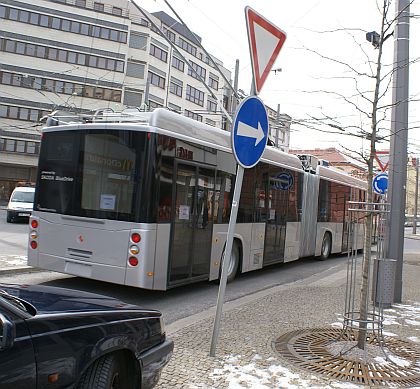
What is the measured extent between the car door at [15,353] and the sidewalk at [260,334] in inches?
72.1

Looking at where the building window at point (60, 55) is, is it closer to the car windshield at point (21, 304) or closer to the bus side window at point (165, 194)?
the bus side window at point (165, 194)

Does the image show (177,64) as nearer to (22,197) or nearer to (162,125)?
(22,197)

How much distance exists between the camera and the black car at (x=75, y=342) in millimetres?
2328

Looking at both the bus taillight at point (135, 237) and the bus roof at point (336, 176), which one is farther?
the bus roof at point (336, 176)

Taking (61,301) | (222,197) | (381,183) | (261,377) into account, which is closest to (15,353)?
(61,301)

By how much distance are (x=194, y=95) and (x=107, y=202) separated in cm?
5359

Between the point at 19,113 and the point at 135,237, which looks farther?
the point at 19,113

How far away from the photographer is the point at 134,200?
691 cm

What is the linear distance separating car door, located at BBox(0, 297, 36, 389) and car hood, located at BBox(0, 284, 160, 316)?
0.28 metres

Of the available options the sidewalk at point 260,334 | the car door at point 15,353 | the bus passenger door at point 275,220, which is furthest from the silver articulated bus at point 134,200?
the car door at point 15,353

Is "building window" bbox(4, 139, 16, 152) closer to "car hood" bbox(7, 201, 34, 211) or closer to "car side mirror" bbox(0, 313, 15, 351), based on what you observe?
"car hood" bbox(7, 201, 34, 211)

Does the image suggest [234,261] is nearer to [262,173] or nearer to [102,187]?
[262,173]

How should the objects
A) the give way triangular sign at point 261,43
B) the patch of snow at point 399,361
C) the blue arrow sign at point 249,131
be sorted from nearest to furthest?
the give way triangular sign at point 261,43, the blue arrow sign at point 249,131, the patch of snow at point 399,361

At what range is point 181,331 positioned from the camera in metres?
5.59
